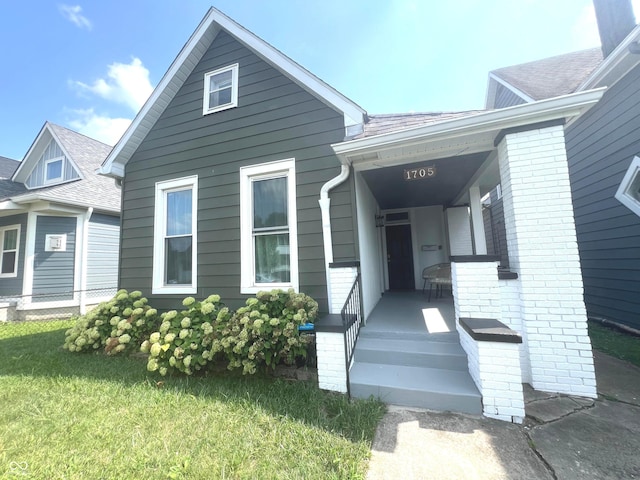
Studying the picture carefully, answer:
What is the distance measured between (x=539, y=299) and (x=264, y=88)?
466 centimetres

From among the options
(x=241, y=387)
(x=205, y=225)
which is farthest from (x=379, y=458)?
(x=205, y=225)

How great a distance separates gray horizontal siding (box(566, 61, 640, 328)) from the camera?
4.18 metres

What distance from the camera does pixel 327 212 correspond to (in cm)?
367

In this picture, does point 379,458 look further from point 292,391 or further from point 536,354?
point 536,354

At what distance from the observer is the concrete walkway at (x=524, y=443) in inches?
67.2

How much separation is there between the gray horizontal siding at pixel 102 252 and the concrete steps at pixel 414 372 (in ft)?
28.1

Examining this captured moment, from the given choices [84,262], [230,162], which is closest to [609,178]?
[230,162]

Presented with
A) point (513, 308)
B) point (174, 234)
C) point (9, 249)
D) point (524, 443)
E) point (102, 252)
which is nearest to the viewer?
point (524, 443)

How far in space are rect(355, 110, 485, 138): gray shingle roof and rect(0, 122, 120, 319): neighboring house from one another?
8.33 m

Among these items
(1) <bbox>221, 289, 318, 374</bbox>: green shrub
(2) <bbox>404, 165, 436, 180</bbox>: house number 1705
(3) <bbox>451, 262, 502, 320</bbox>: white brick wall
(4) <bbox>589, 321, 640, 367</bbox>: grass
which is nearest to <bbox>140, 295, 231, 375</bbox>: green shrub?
(1) <bbox>221, 289, 318, 374</bbox>: green shrub

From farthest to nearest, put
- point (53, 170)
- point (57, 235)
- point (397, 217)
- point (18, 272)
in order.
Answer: point (53, 170), point (397, 217), point (57, 235), point (18, 272)

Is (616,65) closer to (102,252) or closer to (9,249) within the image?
(102,252)

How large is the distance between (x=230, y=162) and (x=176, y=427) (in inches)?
141

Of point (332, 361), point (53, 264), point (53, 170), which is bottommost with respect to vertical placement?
point (332, 361)
